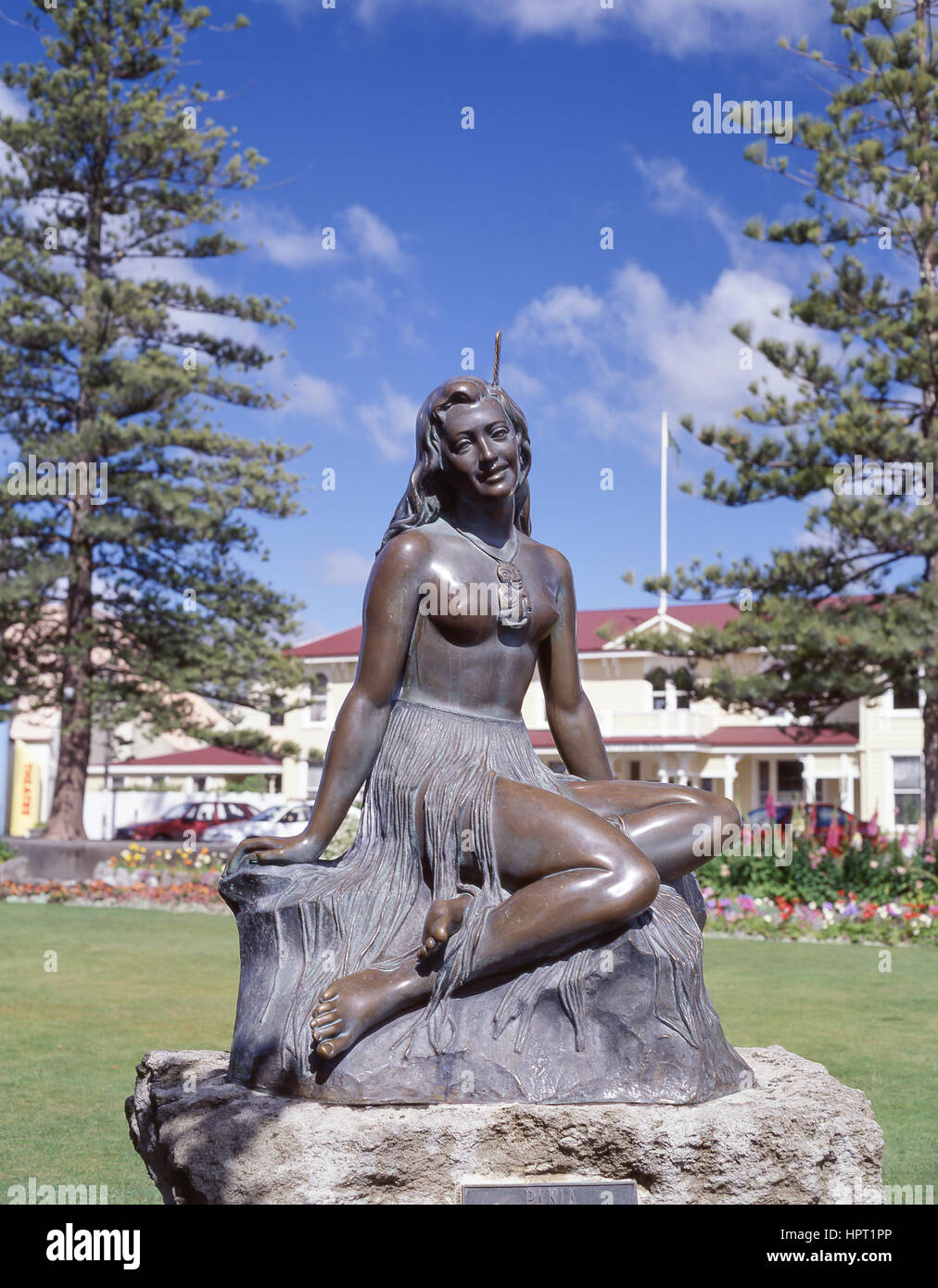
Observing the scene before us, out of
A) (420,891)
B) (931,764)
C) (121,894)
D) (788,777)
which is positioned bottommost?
(121,894)

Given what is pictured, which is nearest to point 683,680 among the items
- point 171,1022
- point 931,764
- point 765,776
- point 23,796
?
point 931,764

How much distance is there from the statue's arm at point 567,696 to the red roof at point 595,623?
88.3ft

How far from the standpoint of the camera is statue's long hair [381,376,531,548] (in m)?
4.01

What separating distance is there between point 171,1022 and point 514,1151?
4.95 metres

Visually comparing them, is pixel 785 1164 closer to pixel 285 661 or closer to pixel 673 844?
pixel 673 844

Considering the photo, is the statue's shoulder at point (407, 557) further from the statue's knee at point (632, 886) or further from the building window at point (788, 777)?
the building window at point (788, 777)

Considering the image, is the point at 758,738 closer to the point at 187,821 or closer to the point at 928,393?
the point at 187,821

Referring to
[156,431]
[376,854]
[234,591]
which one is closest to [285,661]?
[234,591]

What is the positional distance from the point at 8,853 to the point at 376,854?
1539cm

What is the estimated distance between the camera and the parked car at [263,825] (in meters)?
28.0

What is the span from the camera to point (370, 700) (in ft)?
12.5

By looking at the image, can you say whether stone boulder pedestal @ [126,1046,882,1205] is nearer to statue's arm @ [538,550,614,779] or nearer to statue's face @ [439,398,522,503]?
statue's arm @ [538,550,614,779]

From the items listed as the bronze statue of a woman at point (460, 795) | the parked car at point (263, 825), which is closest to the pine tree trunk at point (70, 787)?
the parked car at point (263, 825)

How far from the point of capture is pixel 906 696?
16.4 meters
